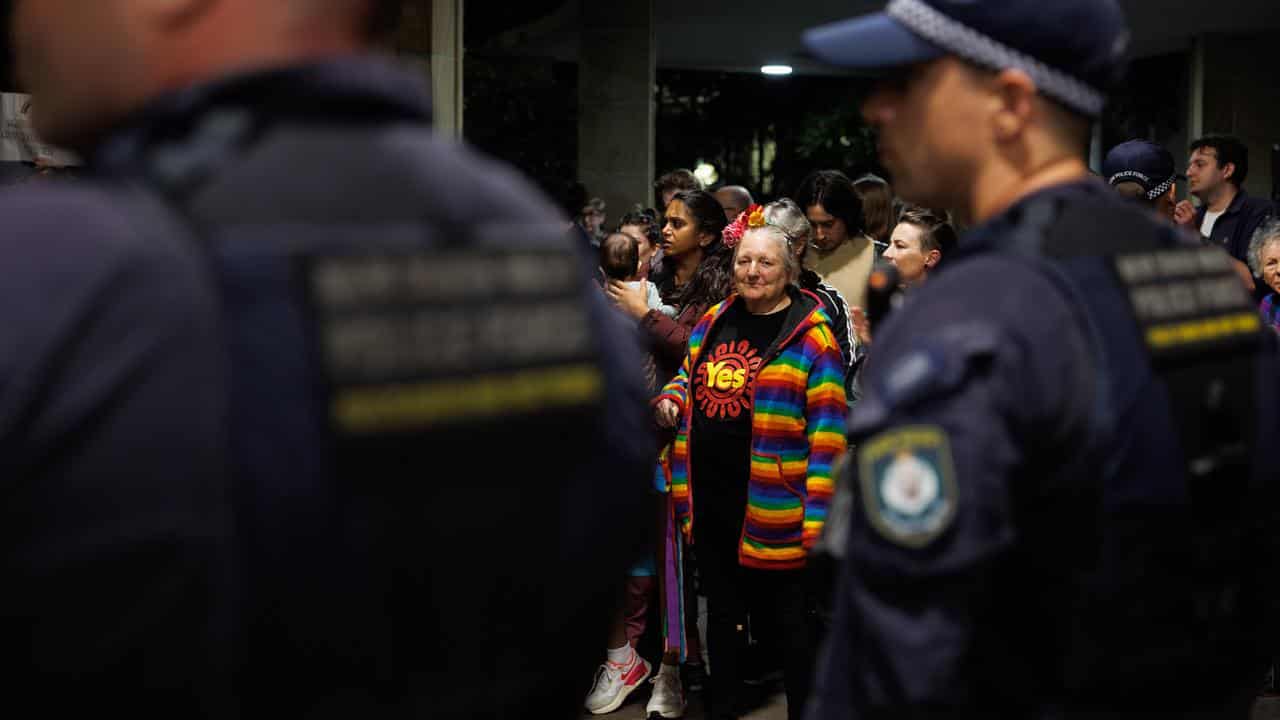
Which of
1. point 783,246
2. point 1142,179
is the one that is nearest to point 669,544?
point 783,246

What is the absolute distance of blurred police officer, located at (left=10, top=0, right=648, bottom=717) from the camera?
1.10 meters

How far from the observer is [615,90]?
16.1m

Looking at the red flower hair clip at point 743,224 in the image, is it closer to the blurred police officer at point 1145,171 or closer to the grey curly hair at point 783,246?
the grey curly hair at point 783,246

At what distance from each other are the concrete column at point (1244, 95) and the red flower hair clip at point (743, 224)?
16029 mm

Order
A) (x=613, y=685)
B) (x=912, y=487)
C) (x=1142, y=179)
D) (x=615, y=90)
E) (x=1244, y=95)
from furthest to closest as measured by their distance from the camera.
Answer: (x=1244, y=95) → (x=615, y=90) → (x=1142, y=179) → (x=613, y=685) → (x=912, y=487)

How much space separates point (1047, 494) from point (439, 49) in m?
6.98

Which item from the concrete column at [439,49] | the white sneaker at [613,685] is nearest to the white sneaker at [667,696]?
the white sneaker at [613,685]

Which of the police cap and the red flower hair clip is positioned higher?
the police cap

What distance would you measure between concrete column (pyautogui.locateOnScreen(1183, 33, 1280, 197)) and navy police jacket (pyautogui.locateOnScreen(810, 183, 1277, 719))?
2028 centimetres

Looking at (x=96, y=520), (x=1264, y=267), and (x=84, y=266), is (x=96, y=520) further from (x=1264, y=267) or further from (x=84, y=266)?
(x=1264, y=267)

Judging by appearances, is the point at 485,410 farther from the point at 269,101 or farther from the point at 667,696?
the point at 667,696

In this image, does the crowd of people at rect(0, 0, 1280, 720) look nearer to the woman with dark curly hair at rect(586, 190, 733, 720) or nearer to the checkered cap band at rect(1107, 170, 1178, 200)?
the woman with dark curly hair at rect(586, 190, 733, 720)

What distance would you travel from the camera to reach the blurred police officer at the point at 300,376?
1.10 meters

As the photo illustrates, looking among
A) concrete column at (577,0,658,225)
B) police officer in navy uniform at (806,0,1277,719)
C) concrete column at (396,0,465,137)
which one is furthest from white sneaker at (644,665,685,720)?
concrete column at (577,0,658,225)
